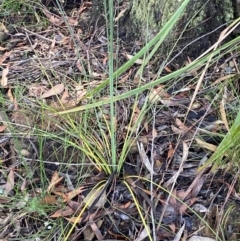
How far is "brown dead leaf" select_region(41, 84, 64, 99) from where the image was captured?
182cm

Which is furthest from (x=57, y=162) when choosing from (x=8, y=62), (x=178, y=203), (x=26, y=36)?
(x=26, y=36)

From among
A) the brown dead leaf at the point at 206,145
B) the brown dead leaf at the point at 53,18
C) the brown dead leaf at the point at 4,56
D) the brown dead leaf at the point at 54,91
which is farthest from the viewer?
the brown dead leaf at the point at 53,18

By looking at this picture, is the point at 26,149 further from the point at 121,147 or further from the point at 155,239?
the point at 155,239

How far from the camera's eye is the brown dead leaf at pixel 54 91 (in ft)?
5.98

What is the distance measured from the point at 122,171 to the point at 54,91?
45 cm

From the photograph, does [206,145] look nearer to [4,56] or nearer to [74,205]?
[74,205]

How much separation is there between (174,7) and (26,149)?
742 mm

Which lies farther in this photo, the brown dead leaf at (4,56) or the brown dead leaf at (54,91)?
the brown dead leaf at (4,56)

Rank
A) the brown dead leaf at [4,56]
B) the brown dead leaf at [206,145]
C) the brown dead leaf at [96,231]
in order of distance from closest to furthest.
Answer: the brown dead leaf at [96,231]
the brown dead leaf at [206,145]
the brown dead leaf at [4,56]

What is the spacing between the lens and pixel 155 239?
1.38m

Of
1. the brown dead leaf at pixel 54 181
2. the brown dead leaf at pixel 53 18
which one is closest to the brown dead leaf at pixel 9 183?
the brown dead leaf at pixel 54 181

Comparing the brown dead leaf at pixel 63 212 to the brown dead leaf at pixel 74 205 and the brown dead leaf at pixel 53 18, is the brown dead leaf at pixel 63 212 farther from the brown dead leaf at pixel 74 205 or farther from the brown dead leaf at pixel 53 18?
the brown dead leaf at pixel 53 18

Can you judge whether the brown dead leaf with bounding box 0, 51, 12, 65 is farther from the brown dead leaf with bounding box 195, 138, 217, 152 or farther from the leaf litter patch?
the brown dead leaf with bounding box 195, 138, 217, 152

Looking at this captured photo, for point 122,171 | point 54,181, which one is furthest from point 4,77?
point 122,171
